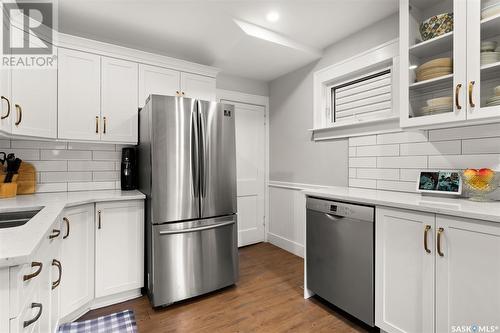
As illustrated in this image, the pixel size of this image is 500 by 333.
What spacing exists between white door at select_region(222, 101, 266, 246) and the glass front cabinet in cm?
223

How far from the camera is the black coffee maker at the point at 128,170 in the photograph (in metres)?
2.59

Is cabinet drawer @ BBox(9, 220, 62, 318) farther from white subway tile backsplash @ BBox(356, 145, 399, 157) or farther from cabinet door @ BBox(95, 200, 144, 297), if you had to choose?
white subway tile backsplash @ BBox(356, 145, 399, 157)

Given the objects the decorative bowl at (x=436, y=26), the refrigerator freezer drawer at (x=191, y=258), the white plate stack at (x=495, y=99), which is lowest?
the refrigerator freezer drawer at (x=191, y=258)

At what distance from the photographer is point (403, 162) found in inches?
84.4

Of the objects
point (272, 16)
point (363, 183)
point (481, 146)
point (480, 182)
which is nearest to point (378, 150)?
point (363, 183)

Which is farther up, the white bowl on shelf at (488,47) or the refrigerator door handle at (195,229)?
the white bowl on shelf at (488,47)

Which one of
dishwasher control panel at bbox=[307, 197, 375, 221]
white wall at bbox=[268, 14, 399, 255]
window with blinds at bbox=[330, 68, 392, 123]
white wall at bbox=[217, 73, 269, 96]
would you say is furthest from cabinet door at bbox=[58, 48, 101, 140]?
window with blinds at bbox=[330, 68, 392, 123]

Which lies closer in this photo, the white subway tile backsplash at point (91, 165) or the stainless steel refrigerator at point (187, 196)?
the stainless steel refrigerator at point (187, 196)

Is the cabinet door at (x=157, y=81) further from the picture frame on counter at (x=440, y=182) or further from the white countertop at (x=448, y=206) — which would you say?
the picture frame on counter at (x=440, y=182)

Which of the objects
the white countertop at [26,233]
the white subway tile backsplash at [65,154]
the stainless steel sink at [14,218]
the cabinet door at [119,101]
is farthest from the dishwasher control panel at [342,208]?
the white subway tile backsplash at [65,154]

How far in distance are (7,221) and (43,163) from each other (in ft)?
3.25

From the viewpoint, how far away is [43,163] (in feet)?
7.71

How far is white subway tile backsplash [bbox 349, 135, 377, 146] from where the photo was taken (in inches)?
94.3

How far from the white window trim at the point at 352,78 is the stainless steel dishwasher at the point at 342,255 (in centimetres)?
95
